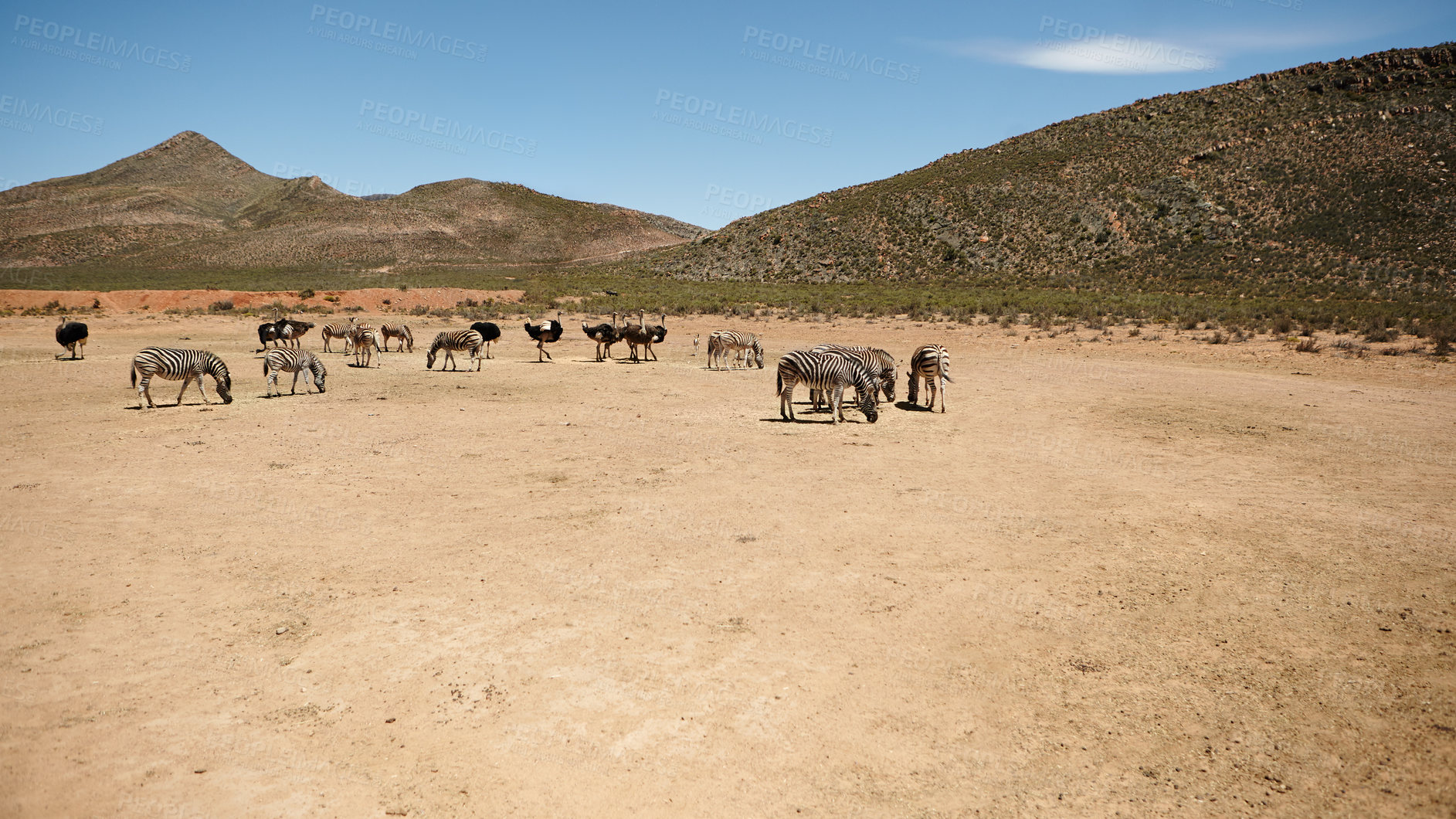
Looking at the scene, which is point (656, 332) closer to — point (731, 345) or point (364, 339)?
point (731, 345)

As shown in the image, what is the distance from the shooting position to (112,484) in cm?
1161

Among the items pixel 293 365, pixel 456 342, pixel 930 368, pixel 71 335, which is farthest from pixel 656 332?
pixel 71 335

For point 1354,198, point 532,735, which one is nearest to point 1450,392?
point 532,735

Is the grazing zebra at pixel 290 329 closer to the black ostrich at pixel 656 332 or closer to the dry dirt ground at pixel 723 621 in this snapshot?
the black ostrich at pixel 656 332

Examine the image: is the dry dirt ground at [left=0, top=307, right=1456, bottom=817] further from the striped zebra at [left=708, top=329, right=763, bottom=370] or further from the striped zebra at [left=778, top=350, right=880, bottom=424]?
the striped zebra at [left=708, top=329, right=763, bottom=370]

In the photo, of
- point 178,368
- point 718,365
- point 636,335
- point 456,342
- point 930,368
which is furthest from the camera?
point 636,335

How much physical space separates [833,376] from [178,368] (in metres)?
13.9

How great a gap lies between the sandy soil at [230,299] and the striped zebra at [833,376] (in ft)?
119

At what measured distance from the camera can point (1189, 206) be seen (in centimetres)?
7044

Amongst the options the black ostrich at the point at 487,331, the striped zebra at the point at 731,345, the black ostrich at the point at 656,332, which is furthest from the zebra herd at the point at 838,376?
the black ostrich at the point at 487,331

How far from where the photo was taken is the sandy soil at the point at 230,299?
44969mm

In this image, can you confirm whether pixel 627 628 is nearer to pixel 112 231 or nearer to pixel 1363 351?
pixel 1363 351

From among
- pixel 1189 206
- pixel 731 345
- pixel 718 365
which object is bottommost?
pixel 718 365

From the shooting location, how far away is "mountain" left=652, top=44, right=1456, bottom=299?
60.7m
